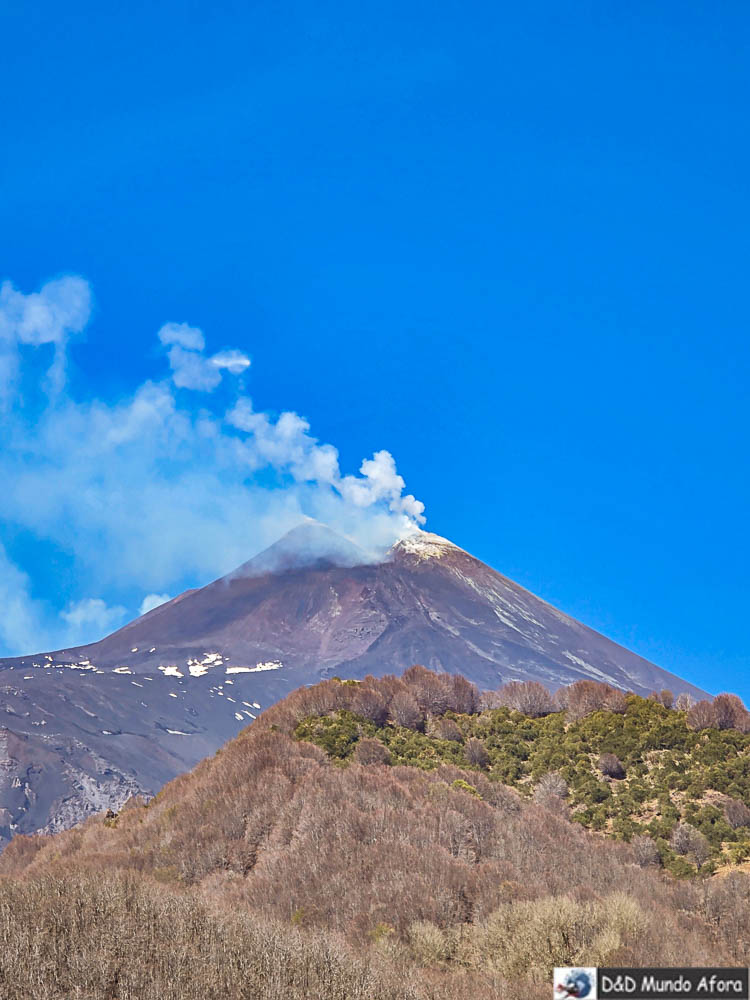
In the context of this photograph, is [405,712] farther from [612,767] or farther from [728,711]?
[728,711]

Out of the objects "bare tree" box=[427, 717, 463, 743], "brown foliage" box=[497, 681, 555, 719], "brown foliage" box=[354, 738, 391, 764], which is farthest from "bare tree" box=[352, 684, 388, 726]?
"brown foliage" box=[497, 681, 555, 719]

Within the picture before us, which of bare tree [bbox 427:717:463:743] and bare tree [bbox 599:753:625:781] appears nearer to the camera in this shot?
bare tree [bbox 599:753:625:781]

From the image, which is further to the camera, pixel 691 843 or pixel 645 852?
pixel 691 843

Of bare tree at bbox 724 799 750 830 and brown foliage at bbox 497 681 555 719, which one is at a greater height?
brown foliage at bbox 497 681 555 719

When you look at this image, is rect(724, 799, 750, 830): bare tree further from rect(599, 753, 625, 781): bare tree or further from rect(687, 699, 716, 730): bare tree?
rect(687, 699, 716, 730): bare tree

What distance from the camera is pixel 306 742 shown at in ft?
92.4

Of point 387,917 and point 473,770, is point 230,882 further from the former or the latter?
point 473,770

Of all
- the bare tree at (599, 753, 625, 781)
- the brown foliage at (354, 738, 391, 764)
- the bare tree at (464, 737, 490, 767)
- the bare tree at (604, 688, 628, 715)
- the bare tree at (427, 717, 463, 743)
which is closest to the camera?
the brown foliage at (354, 738, 391, 764)

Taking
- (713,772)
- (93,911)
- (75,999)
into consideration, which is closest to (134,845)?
(93,911)

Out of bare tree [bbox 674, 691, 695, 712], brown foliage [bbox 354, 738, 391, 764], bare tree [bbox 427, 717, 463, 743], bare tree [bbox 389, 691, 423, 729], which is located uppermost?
bare tree [bbox 674, 691, 695, 712]

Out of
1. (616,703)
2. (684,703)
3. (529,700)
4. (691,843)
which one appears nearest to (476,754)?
(529,700)

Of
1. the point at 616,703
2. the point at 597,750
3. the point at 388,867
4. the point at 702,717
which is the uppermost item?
the point at 616,703

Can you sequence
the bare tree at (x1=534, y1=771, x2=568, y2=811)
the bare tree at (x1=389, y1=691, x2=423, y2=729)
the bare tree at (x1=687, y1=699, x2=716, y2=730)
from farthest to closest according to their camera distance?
the bare tree at (x1=389, y1=691, x2=423, y2=729) → the bare tree at (x1=687, y1=699, x2=716, y2=730) → the bare tree at (x1=534, y1=771, x2=568, y2=811)

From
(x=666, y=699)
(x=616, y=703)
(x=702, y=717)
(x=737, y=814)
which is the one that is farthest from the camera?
(x=666, y=699)
